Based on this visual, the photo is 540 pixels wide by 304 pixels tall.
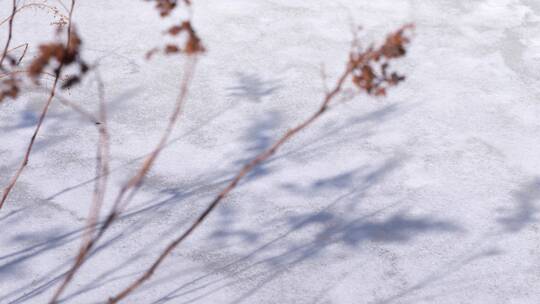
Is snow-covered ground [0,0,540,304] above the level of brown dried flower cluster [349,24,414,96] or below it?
below

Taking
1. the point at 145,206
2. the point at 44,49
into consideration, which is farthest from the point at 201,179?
the point at 44,49

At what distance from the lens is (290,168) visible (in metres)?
3.29

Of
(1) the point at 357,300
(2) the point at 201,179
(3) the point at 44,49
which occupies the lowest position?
(1) the point at 357,300

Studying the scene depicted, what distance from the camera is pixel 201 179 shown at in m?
3.18

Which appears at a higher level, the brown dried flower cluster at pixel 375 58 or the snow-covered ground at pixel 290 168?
the brown dried flower cluster at pixel 375 58

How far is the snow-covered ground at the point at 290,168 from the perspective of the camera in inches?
107

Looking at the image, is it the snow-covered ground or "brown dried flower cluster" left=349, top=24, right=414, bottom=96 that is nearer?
"brown dried flower cluster" left=349, top=24, right=414, bottom=96

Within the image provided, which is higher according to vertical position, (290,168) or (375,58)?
(375,58)

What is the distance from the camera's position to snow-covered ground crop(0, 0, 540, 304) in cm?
272

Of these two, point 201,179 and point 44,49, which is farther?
point 201,179

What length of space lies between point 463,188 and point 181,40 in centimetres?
184

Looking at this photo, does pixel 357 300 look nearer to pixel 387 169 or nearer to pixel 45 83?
pixel 387 169

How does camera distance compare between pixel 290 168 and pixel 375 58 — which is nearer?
pixel 375 58

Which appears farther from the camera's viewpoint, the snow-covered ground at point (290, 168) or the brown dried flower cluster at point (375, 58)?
the snow-covered ground at point (290, 168)
